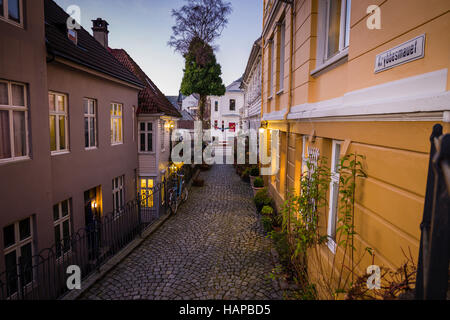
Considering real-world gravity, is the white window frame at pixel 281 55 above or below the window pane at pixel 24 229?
above

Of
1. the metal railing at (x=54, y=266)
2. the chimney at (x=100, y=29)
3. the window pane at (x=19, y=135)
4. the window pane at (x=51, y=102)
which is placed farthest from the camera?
the chimney at (x=100, y=29)

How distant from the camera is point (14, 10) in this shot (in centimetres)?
589

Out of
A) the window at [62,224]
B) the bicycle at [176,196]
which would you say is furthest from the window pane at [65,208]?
the bicycle at [176,196]

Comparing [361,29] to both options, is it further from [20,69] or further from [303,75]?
[20,69]

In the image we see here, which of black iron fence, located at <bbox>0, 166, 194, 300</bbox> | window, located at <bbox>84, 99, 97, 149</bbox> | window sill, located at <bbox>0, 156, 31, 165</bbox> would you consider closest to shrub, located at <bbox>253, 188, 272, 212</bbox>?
black iron fence, located at <bbox>0, 166, 194, 300</bbox>

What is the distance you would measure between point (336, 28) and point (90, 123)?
8.55 metres

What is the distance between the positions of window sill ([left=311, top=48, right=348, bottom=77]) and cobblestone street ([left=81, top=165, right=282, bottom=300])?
4566mm

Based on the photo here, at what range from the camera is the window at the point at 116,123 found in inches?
450

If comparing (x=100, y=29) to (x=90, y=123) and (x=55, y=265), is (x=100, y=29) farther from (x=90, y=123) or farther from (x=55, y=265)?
(x=55, y=265)

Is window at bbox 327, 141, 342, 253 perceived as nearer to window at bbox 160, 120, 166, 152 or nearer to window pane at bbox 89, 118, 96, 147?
window pane at bbox 89, 118, 96, 147

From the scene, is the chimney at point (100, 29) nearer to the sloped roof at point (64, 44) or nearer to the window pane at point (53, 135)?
the sloped roof at point (64, 44)

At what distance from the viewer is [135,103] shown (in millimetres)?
13664

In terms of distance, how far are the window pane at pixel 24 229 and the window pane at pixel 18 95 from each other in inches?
107

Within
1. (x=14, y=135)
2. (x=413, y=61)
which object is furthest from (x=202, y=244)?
(x=413, y=61)
